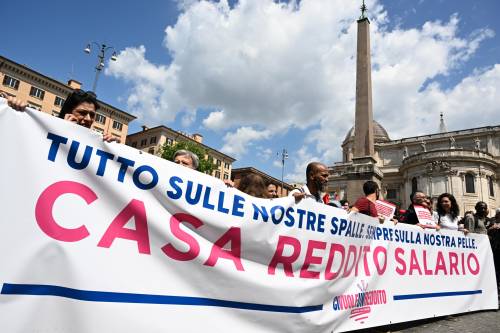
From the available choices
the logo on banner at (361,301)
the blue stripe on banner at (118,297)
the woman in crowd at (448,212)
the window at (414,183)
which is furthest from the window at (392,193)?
the blue stripe on banner at (118,297)

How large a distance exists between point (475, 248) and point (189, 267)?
5.61 meters

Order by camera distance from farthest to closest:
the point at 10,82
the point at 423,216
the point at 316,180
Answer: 1. the point at 10,82
2. the point at 423,216
3. the point at 316,180

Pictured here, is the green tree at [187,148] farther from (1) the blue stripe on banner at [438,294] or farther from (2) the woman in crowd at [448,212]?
(1) the blue stripe on banner at [438,294]

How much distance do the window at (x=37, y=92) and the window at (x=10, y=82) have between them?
5.46 feet

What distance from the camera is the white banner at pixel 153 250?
73.0 inches

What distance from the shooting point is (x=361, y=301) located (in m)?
3.59

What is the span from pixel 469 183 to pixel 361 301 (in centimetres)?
4443

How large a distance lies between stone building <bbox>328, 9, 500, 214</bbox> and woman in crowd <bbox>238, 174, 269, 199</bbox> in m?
9.43

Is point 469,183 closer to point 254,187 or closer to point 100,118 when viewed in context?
point 254,187

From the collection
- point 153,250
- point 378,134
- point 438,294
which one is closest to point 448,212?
point 438,294

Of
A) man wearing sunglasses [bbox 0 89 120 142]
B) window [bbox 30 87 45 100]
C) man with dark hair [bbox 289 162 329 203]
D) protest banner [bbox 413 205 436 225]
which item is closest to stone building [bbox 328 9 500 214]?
protest banner [bbox 413 205 436 225]

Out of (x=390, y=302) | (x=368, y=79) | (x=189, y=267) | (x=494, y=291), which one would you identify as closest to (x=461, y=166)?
(x=368, y=79)

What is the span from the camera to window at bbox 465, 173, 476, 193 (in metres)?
38.5

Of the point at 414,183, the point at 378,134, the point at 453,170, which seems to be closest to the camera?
the point at 453,170
